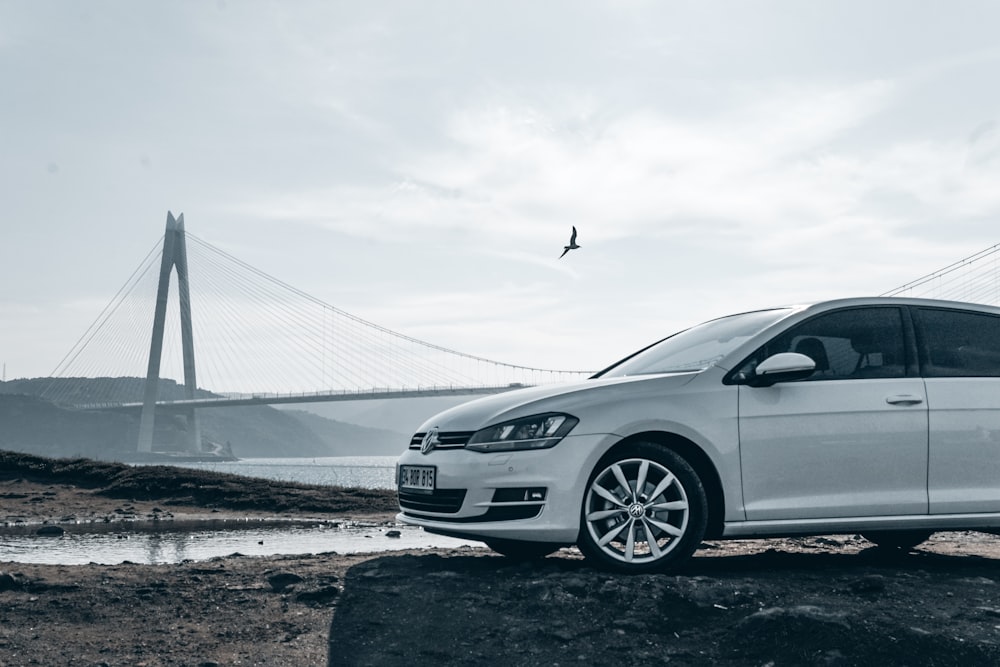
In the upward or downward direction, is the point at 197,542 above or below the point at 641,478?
below

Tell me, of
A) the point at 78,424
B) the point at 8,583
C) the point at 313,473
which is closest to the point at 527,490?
the point at 8,583

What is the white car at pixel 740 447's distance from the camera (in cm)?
475

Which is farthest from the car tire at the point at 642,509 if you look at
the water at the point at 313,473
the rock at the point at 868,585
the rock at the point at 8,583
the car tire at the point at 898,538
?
the water at the point at 313,473

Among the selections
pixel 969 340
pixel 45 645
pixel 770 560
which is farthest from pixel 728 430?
pixel 45 645

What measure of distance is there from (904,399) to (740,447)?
1.04 m

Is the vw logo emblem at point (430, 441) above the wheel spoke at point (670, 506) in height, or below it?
above

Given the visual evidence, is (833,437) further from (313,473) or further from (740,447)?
(313,473)

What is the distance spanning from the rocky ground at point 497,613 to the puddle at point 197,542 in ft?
4.98

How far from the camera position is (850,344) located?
5.40 m

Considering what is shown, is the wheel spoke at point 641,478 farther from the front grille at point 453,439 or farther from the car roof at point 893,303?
the car roof at point 893,303

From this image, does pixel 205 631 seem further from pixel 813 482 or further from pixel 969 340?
pixel 969 340

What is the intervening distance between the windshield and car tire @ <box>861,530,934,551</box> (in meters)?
1.80

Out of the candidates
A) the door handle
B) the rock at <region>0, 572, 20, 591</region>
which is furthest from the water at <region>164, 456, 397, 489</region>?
the door handle

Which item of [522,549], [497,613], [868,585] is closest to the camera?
[497,613]
